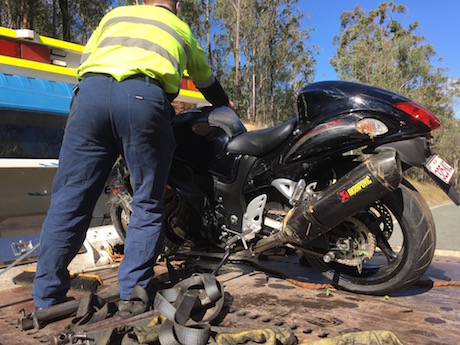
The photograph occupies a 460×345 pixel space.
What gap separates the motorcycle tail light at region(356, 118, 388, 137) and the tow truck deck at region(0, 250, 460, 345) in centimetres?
87

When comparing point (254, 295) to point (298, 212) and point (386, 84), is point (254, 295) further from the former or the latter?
point (386, 84)

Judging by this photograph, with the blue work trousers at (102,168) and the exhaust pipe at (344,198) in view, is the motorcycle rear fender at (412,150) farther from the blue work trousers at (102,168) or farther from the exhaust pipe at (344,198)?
the blue work trousers at (102,168)

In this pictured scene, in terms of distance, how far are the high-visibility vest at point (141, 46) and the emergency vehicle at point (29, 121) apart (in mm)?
1144

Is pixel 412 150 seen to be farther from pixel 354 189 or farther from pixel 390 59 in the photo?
pixel 390 59

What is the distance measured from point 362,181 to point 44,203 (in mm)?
3150

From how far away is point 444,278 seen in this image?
8.20ft

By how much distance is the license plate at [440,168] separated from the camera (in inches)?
76.4

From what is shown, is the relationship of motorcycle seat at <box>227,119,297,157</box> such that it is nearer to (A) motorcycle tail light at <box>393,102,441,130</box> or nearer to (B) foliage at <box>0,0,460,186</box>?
(A) motorcycle tail light at <box>393,102,441,130</box>

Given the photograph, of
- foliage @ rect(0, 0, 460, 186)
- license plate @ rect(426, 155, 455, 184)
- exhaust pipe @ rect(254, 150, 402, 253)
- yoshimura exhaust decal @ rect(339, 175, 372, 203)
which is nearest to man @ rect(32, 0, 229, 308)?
exhaust pipe @ rect(254, 150, 402, 253)

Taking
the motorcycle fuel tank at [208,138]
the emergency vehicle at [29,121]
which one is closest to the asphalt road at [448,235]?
the motorcycle fuel tank at [208,138]

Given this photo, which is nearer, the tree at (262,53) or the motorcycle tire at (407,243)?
the motorcycle tire at (407,243)

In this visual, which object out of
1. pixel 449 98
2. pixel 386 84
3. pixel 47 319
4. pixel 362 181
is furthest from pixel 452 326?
pixel 449 98

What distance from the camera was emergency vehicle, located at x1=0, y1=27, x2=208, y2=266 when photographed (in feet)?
9.58

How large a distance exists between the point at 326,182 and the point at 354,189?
0.34m
